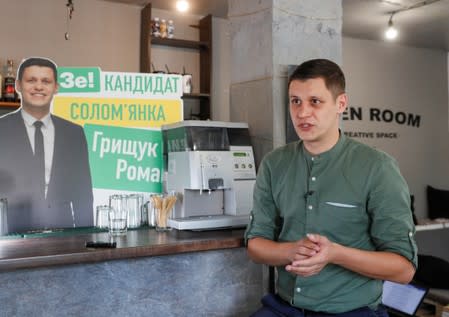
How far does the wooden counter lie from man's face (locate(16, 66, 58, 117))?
2.27 ft

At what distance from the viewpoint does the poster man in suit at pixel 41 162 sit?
2.36 metres

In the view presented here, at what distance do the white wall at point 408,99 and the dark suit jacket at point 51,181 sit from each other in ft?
13.7

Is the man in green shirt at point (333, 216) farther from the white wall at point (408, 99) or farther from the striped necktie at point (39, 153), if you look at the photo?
the white wall at point (408, 99)

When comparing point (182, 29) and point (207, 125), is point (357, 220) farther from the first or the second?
point (182, 29)

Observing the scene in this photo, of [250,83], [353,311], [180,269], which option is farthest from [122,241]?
[250,83]

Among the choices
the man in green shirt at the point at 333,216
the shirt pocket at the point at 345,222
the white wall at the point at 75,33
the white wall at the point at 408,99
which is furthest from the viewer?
the white wall at the point at 408,99

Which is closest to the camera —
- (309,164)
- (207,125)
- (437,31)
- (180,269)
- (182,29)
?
(309,164)

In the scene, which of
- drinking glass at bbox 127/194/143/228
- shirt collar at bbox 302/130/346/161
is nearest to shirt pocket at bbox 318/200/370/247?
shirt collar at bbox 302/130/346/161

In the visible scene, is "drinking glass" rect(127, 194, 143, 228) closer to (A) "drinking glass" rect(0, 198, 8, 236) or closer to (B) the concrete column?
(A) "drinking glass" rect(0, 198, 8, 236)

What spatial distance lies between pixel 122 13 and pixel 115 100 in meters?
2.52

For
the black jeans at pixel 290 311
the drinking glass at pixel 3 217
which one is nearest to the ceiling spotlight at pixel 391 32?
the black jeans at pixel 290 311

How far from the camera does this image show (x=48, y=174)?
2.42m

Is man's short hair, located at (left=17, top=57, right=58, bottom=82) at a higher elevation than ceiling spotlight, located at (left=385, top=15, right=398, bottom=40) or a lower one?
lower

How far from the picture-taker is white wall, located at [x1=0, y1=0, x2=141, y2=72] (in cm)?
427
